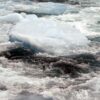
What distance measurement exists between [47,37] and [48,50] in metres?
0.35

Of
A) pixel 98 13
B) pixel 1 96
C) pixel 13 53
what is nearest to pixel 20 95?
pixel 1 96

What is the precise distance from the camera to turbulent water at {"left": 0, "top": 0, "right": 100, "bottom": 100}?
13.1 ft

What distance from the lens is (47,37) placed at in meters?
5.71

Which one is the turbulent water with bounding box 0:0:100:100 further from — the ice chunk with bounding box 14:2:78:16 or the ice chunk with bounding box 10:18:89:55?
the ice chunk with bounding box 14:2:78:16

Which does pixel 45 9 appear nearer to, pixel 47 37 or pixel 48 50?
pixel 47 37

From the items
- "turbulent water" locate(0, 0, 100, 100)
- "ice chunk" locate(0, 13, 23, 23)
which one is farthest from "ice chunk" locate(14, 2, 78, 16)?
"ice chunk" locate(0, 13, 23, 23)

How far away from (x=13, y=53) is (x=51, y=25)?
3.38 feet

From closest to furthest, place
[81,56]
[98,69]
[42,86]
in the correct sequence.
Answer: [42,86] → [98,69] → [81,56]

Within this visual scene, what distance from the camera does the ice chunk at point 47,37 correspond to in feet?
18.0

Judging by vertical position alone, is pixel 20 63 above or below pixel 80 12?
above

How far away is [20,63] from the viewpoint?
5.02 metres

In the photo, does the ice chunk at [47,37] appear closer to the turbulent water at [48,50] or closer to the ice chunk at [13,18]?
the turbulent water at [48,50]

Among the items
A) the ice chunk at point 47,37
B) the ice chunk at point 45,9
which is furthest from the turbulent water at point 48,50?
the ice chunk at point 45,9

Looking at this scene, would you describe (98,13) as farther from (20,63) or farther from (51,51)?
(20,63)
